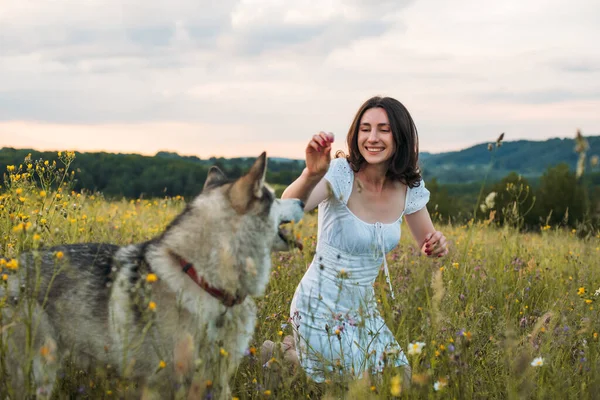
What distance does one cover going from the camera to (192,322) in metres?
2.87

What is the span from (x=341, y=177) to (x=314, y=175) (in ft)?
1.83

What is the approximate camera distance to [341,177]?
4383 mm

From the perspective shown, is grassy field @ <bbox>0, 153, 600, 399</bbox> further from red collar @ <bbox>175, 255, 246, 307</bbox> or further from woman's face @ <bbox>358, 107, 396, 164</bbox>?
woman's face @ <bbox>358, 107, 396, 164</bbox>

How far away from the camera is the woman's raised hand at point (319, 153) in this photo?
3.62 m

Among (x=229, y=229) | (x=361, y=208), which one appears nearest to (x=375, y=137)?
(x=361, y=208)

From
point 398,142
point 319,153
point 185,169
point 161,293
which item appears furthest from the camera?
point 185,169

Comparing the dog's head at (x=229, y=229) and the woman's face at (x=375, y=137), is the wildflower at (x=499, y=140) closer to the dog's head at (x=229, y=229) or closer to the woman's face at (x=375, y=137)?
the woman's face at (x=375, y=137)

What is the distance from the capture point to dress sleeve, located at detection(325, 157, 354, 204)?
430cm

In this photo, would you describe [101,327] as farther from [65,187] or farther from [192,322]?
[65,187]

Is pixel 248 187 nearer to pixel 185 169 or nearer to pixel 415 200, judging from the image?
pixel 415 200

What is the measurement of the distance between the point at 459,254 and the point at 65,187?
4.95 meters

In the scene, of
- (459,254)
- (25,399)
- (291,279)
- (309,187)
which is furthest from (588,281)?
(25,399)

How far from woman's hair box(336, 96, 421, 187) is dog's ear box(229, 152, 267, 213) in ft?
6.04

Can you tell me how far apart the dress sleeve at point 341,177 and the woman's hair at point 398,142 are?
14 cm
